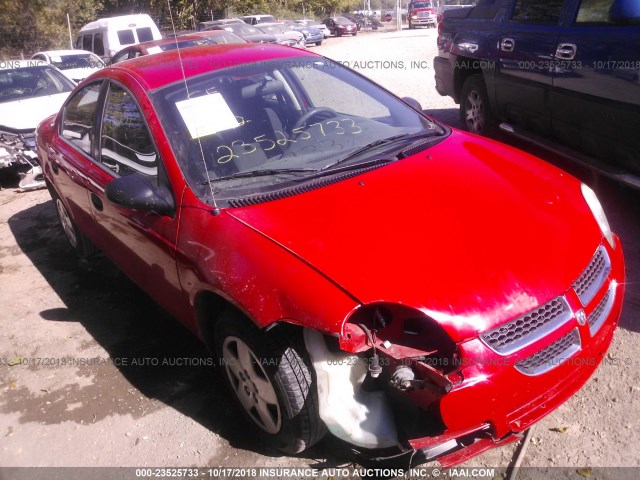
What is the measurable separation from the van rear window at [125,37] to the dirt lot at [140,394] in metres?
13.8

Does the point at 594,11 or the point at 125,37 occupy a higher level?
the point at 594,11

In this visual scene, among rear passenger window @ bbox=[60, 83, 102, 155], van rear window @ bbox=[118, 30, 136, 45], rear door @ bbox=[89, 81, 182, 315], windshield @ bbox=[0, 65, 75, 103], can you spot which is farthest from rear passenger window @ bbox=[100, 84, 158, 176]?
van rear window @ bbox=[118, 30, 136, 45]

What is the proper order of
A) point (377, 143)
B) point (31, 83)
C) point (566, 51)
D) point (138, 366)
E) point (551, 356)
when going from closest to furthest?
point (551, 356) < point (377, 143) < point (138, 366) < point (566, 51) < point (31, 83)

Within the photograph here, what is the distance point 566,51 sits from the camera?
14.8 ft

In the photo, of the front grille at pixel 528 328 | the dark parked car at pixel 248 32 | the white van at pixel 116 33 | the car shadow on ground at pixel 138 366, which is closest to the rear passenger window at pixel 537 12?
the front grille at pixel 528 328

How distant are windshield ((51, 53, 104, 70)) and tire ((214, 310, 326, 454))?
1097 cm

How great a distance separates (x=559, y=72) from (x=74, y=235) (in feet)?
14.2

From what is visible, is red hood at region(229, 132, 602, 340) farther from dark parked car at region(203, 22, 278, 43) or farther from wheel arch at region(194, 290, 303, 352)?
dark parked car at region(203, 22, 278, 43)

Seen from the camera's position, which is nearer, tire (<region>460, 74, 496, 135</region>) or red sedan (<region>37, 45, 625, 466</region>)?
red sedan (<region>37, 45, 625, 466</region>)

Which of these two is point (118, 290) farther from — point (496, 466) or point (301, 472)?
point (496, 466)

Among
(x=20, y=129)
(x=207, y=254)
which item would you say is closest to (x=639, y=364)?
(x=207, y=254)

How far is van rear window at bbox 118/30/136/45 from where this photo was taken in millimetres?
16609

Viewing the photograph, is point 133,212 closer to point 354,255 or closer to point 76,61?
point 354,255

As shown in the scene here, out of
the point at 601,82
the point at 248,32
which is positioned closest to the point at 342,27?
the point at 248,32
